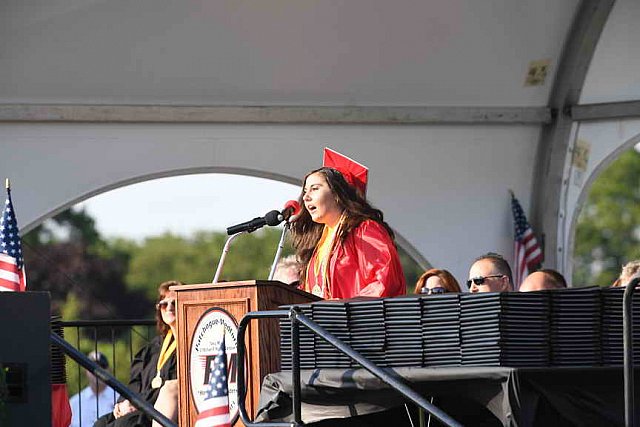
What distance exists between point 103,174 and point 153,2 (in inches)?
53.5

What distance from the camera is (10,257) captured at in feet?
23.0

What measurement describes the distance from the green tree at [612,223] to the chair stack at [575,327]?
51937 mm

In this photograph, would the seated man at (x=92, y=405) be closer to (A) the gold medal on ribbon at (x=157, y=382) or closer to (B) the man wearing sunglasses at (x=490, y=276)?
(A) the gold medal on ribbon at (x=157, y=382)

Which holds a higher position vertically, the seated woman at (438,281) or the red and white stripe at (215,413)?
the seated woman at (438,281)

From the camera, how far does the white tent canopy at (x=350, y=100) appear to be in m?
9.61

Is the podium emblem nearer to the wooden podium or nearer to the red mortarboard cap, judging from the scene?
the wooden podium

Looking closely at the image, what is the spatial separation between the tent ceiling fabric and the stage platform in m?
4.89

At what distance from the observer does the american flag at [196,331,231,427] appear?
5.36 meters

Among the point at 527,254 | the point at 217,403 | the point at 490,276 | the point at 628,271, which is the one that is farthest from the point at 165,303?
the point at 527,254

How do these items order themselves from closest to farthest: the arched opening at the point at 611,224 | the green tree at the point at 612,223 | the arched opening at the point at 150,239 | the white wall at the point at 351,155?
A: the white wall at the point at 351,155, the arched opening at the point at 150,239, the arched opening at the point at 611,224, the green tree at the point at 612,223

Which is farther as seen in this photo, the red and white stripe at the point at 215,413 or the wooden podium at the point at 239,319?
the wooden podium at the point at 239,319

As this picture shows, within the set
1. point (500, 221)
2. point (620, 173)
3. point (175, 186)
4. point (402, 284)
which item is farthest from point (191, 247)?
point (402, 284)

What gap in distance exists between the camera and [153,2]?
9.56m

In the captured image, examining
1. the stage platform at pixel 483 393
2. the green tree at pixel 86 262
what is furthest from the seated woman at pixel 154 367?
the green tree at pixel 86 262
